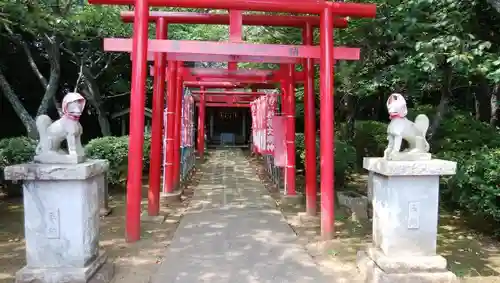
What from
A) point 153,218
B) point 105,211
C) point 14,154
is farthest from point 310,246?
point 14,154

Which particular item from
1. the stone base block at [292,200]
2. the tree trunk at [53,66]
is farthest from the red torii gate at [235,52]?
the tree trunk at [53,66]

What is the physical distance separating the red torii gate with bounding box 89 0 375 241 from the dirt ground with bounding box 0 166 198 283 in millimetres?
295

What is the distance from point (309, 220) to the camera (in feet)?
21.6

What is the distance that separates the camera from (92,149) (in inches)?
372

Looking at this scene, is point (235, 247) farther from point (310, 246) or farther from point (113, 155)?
point (113, 155)

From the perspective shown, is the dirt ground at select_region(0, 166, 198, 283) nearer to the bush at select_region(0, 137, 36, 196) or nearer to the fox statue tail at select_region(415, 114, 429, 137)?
the bush at select_region(0, 137, 36, 196)

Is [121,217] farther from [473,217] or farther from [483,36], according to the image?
[483,36]

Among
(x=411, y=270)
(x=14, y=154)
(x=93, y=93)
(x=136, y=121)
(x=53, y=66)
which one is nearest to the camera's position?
(x=411, y=270)

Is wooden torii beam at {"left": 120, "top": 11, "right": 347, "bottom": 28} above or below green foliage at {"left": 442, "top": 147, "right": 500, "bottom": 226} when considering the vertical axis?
above

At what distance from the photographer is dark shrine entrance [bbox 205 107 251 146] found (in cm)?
2536

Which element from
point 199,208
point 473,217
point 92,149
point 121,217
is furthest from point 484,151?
point 92,149

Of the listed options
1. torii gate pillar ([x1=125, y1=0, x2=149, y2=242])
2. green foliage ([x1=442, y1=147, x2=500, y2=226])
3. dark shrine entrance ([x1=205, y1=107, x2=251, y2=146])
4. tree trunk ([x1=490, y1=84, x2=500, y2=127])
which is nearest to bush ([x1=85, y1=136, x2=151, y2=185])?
torii gate pillar ([x1=125, y1=0, x2=149, y2=242])

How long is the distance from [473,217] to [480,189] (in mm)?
1711

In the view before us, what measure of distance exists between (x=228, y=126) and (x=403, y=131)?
74.6ft
